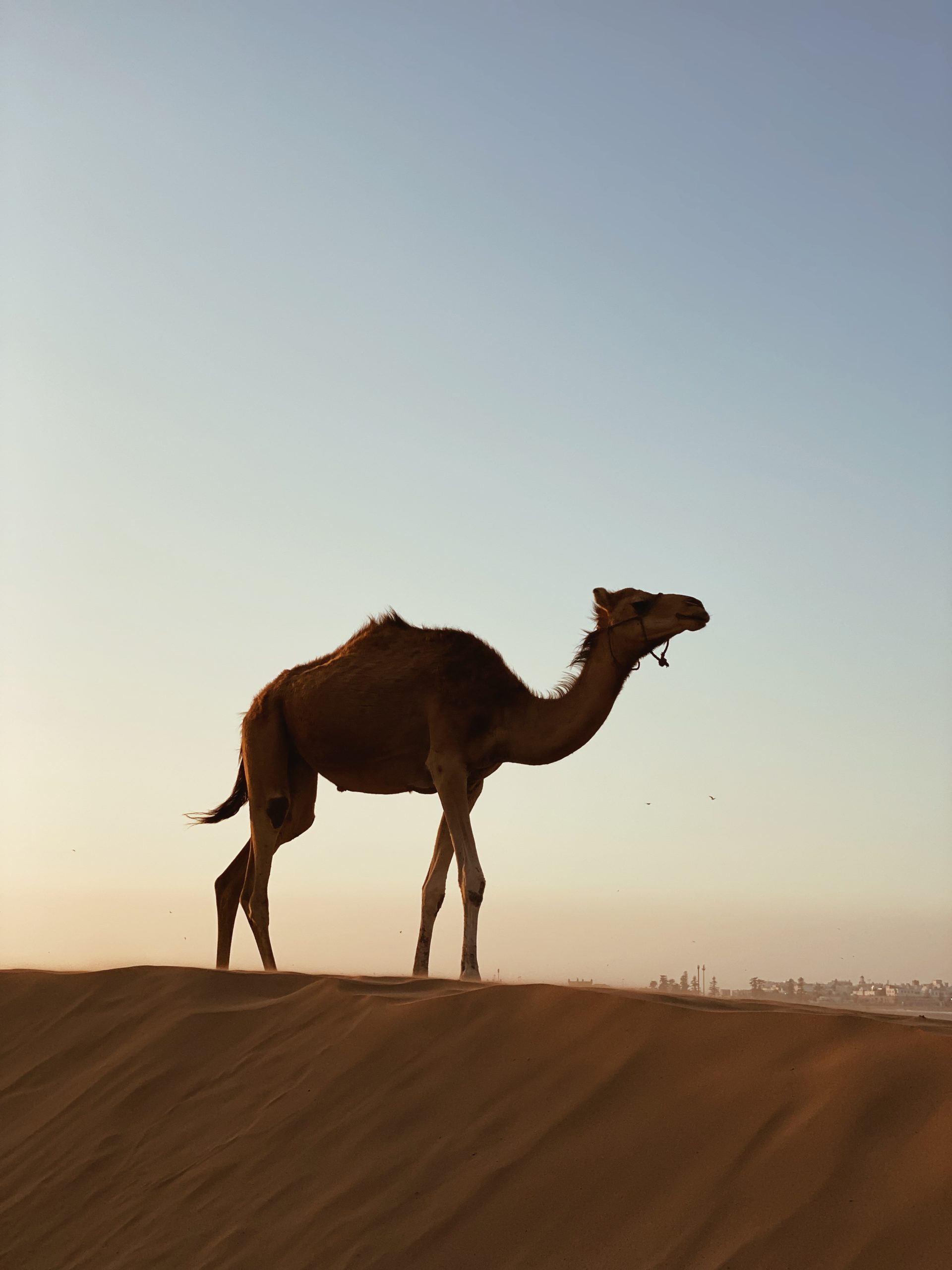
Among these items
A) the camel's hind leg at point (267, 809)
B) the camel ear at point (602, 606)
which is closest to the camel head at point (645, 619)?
the camel ear at point (602, 606)

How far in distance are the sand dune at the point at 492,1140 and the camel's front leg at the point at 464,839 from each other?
4.82 ft

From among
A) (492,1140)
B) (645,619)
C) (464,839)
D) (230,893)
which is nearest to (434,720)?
(464,839)

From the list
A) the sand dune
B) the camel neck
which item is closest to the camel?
the camel neck

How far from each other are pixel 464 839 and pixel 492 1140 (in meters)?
4.66

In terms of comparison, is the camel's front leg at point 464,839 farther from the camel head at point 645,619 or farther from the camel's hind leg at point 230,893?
the camel's hind leg at point 230,893

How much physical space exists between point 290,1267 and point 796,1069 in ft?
7.23

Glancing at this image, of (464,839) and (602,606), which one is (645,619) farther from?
(464,839)

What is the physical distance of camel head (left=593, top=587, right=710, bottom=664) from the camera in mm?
10203

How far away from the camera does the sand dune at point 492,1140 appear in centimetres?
440

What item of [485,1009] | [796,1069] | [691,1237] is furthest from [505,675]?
[691,1237]

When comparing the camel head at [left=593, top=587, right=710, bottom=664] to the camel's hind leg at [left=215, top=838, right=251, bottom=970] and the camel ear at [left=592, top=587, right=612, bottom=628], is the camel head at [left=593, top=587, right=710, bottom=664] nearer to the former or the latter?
the camel ear at [left=592, top=587, right=612, bottom=628]

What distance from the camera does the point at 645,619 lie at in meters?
10.4

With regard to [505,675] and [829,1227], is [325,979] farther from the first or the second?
[829,1227]

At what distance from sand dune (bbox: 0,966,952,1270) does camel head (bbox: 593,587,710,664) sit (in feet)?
11.7
